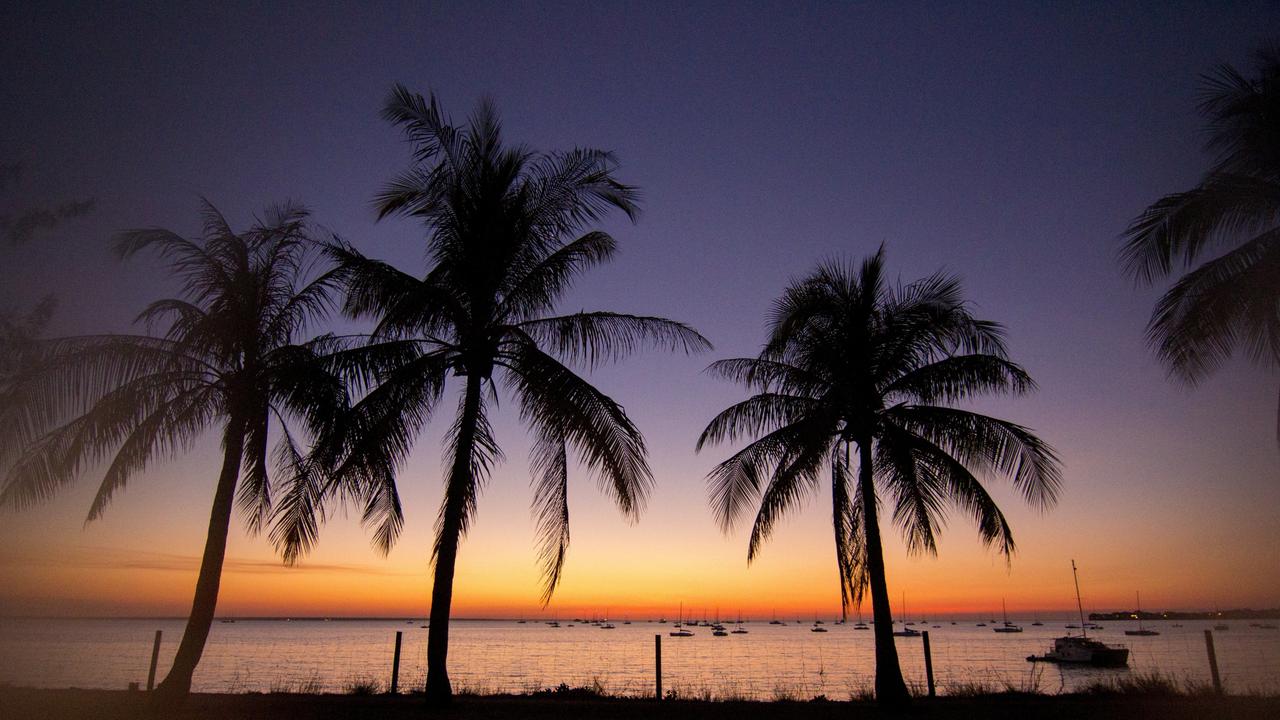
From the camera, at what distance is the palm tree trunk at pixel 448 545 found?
11.1 meters

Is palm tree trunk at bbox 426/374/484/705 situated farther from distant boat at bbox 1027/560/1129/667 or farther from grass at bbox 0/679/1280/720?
distant boat at bbox 1027/560/1129/667

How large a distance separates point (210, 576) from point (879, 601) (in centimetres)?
1165

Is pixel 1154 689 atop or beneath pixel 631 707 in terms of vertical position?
beneath

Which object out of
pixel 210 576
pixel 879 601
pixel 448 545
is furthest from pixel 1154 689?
pixel 210 576

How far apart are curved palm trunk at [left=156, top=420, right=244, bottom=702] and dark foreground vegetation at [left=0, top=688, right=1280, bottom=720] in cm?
39

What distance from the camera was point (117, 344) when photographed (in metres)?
10.9

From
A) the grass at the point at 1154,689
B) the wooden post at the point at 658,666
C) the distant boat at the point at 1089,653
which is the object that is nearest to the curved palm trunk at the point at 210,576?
the wooden post at the point at 658,666

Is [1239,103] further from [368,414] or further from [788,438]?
[368,414]

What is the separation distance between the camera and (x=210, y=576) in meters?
11.8

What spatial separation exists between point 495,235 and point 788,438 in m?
7.01

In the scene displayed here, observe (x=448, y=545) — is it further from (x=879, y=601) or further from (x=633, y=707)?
(x=879, y=601)

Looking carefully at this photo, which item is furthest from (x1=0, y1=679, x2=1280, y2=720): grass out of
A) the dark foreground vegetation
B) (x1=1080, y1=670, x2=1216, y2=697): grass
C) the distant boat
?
the distant boat

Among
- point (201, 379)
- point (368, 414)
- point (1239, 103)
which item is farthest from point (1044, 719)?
point (201, 379)

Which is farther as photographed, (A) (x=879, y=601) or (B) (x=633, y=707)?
(A) (x=879, y=601)
